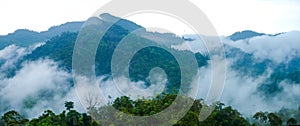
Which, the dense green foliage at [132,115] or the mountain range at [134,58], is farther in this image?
the mountain range at [134,58]

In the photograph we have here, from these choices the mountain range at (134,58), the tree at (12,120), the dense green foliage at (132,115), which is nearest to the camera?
the dense green foliage at (132,115)

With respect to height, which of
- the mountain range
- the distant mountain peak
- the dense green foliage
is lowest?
the dense green foliage

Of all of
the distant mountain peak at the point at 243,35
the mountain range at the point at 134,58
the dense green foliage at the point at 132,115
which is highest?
the distant mountain peak at the point at 243,35

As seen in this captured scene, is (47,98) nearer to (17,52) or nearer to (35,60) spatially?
(35,60)

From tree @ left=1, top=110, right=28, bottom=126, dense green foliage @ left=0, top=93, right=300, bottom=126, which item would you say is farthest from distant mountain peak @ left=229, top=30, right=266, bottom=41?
tree @ left=1, top=110, right=28, bottom=126

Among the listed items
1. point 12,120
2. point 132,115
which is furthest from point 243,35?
point 132,115

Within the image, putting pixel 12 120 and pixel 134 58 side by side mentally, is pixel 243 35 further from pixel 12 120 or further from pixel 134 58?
pixel 12 120

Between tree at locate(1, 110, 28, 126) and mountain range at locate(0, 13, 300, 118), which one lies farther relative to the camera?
mountain range at locate(0, 13, 300, 118)

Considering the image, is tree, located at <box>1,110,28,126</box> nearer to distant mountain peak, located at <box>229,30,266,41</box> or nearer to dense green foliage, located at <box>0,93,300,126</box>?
dense green foliage, located at <box>0,93,300,126</box>

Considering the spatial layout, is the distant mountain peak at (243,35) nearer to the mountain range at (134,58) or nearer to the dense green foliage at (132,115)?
the mountain range at (134,58)

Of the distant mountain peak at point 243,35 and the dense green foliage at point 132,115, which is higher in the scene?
the distant mountain peak at point 243,35

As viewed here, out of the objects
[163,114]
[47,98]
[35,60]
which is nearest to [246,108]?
[47,98]

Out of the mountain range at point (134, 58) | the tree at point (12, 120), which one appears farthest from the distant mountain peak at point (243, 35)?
the tree at point (12, 120)

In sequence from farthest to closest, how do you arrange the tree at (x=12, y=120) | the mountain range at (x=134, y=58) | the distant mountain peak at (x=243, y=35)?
the distant mountain peak at (x=243, y=35) → the mountain range at (x=134, y=58) → the tree at (x=12, y=120)
